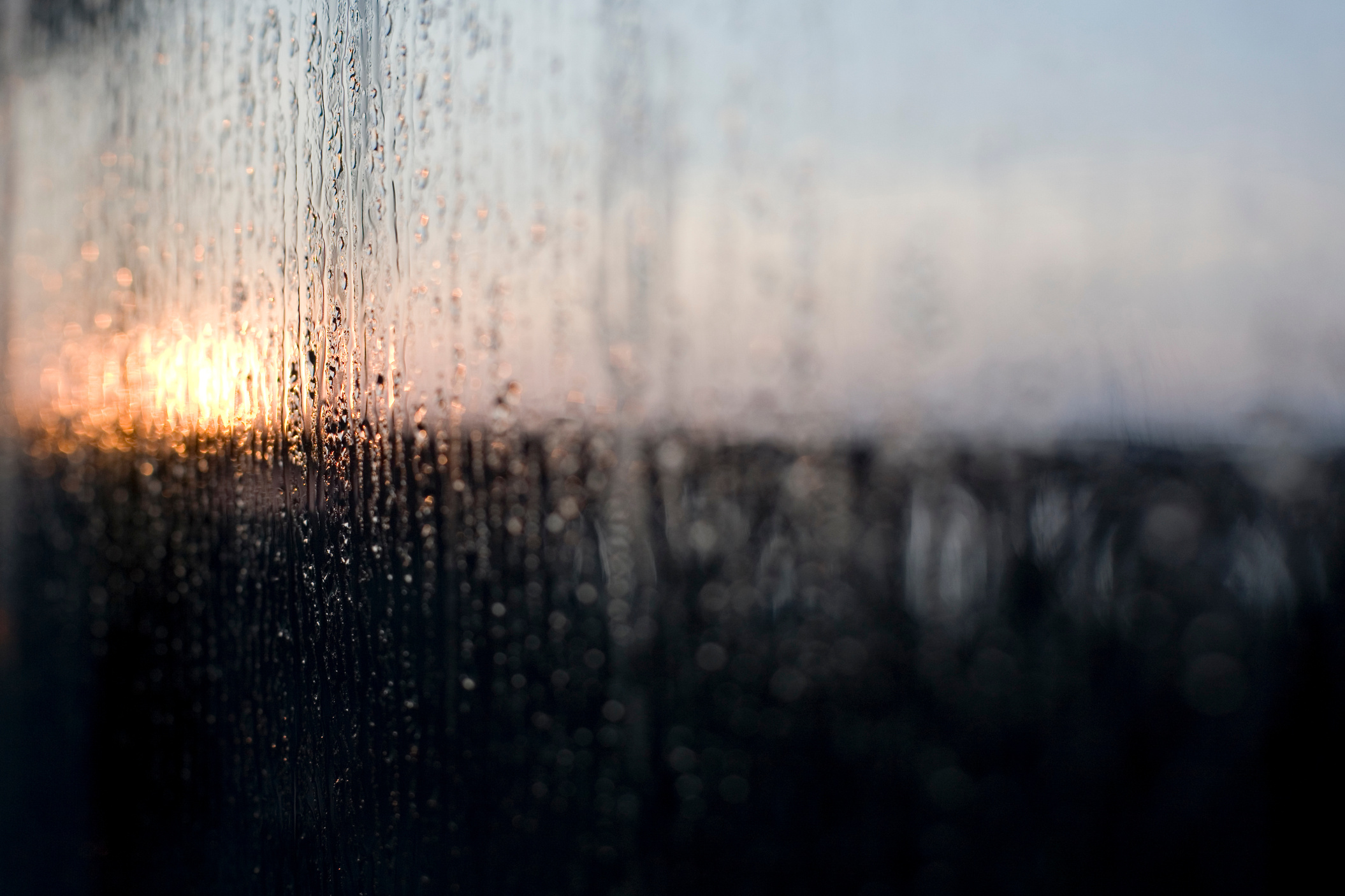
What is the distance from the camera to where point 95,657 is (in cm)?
163

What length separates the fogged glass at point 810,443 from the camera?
0.39 meters

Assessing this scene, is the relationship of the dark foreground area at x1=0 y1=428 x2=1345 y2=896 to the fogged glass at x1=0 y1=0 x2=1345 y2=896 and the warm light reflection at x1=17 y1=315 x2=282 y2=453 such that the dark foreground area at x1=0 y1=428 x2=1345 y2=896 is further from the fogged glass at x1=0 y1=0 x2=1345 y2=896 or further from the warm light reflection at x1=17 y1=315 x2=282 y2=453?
the warm light reflection at x1=17 y1=315 x2=282 y2=453

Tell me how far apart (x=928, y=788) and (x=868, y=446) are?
0.16 metres

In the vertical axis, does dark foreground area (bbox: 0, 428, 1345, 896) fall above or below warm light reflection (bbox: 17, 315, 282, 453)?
below

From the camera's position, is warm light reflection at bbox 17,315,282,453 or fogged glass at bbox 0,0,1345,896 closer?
fogged glass at bbox 0,0,1345,896

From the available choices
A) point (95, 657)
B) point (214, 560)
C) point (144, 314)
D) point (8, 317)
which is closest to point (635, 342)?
point (214, 560)

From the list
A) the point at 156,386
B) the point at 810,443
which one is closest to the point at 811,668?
the point at 810,443

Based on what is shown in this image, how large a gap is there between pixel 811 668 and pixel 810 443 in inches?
4.5

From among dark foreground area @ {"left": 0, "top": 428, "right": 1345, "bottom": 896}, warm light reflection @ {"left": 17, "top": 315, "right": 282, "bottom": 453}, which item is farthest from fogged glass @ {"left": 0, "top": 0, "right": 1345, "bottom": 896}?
warm light reflection @ {"left": 17, "top": 315, "right": 282, "bottom": 453}

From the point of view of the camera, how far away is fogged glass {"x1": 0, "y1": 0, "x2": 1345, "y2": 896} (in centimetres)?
39

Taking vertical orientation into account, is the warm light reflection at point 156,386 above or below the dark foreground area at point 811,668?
above

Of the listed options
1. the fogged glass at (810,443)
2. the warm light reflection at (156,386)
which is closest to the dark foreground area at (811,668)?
the fogged glass at (810,443)

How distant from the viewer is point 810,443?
506 mm

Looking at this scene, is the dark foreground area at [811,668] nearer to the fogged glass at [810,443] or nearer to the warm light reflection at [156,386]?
the fogged glass at [810,443]
